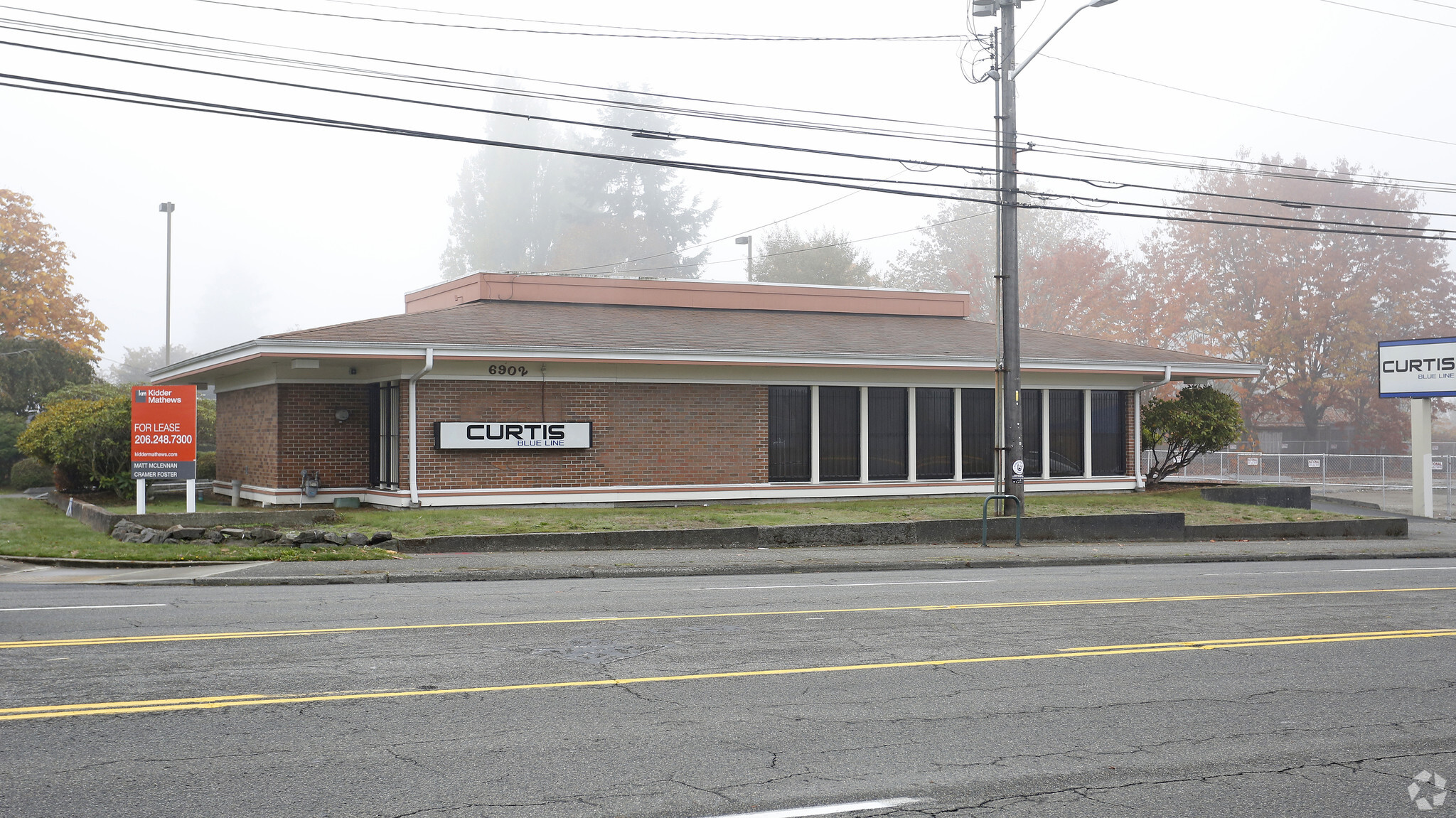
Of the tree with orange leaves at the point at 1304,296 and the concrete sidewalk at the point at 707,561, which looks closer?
the concrete sidewalk at the point at 707,561

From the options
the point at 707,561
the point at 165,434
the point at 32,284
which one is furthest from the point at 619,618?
the point at 32,284

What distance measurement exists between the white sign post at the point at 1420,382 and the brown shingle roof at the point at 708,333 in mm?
4290

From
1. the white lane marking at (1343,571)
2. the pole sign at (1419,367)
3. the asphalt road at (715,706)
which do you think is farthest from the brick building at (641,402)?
the asphalt road at (715,706)

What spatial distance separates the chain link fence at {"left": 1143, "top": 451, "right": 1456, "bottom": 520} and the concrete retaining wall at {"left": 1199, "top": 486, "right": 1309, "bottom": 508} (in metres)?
3.00

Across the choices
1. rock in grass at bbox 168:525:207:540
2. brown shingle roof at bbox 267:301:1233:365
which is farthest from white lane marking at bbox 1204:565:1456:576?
rock in grass at bbox 168:525:207:540

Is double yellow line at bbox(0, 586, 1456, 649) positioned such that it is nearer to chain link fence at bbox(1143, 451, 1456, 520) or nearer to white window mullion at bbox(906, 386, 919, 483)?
white window mullion at bbox(906, 386, 919, 483)

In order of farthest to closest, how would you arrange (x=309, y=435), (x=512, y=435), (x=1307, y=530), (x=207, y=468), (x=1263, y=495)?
1. (x=207, y=468)
2. (x=1263, y=495)
3. (x=309, y=435)
4. (x=1307, y=530)
5. (x=512, y=435)

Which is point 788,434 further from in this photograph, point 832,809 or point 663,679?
point 832,809

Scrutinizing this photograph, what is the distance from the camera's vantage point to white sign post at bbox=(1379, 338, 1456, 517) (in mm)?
26891

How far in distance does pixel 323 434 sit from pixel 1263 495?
22.1m

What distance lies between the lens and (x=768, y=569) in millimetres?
16328

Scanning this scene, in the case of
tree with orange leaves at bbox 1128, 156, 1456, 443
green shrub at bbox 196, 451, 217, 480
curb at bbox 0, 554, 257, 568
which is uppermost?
tree with orange leaves at bbox 1128, 156, 1456, 443

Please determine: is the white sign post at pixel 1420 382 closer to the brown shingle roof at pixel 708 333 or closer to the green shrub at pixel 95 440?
the brown shingle roof at pixel 708 333

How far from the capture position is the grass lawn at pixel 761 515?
19.2 metres
